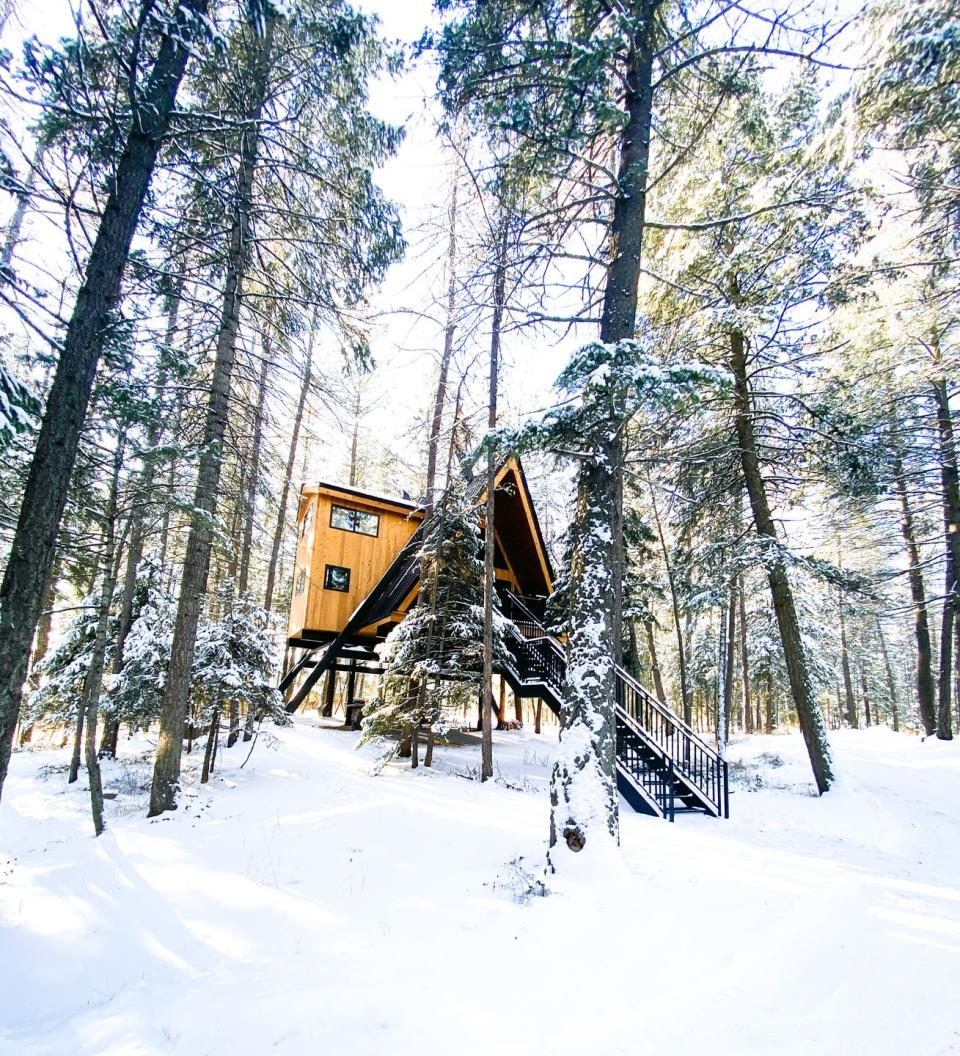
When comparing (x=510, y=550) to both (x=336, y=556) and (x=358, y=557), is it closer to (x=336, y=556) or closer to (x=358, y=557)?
(x=358, y=557)

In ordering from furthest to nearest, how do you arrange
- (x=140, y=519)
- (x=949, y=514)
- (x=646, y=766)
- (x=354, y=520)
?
(x=354, y=520)
(x=949, y=514)
(x=646, y=766)
(x=140, y=519)

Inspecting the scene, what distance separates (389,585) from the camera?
12336 mm

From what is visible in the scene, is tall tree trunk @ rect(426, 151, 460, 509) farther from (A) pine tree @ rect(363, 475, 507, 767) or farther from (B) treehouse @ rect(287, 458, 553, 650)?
(B) treehouse @ rect(287, 458, 553, 650)

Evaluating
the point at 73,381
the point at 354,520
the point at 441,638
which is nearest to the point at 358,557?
the point at 354,520

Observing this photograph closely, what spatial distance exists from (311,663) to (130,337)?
409 inches

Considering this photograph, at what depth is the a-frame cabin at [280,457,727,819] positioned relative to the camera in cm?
1064

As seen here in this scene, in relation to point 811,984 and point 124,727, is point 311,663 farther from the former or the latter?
point 811,984

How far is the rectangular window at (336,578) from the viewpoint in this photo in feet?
42.3

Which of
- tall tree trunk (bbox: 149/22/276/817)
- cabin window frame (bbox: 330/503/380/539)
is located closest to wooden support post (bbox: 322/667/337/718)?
cabin window frame (bbox: 330/503/380/539)

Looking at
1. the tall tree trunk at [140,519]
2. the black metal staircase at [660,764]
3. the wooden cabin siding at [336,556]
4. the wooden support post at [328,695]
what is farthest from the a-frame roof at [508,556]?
the tall tree trunk at [140,519]

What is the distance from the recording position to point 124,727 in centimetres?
1669

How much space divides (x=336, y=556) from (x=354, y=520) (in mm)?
1005

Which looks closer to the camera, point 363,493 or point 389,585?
point 389,585

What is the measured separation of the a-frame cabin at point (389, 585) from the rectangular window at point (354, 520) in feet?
0.08
